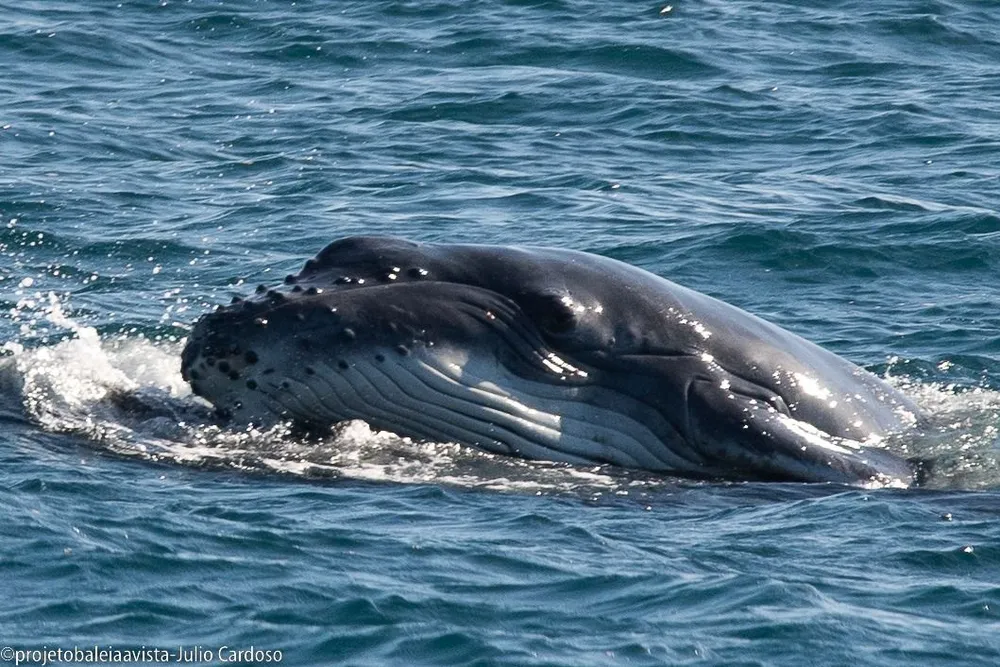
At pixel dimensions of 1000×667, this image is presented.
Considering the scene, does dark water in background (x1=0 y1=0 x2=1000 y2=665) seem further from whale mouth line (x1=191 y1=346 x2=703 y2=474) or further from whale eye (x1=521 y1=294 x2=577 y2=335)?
whale eye (x1=521 y1=294 x2=577 y2=335)

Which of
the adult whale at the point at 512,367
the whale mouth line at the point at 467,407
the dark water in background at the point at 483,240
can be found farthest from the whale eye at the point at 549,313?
the dark water in background at the point at 483,240

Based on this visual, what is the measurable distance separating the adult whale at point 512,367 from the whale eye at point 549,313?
10mm

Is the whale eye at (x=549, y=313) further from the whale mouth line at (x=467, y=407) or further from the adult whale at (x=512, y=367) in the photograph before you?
the whale mouth line at (x=467, y=407)

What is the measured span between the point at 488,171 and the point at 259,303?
43.1 ft

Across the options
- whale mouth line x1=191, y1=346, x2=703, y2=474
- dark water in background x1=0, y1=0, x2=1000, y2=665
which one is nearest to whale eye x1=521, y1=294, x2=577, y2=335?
whale mouth line x1=191, y1=346, x2=703, y2=474

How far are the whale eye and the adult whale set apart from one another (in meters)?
0.01

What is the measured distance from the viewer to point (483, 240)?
2325 cm

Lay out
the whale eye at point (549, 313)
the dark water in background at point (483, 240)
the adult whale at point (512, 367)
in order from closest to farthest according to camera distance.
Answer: the dark water in background at point (483, 240) → the adult whale at point (512, 367) → the whale eye at point (549, 313)

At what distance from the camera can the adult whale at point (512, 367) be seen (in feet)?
46.2

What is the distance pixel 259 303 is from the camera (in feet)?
46.4

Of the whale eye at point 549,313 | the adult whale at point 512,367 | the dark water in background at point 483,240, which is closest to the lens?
the dark water in background at point 483,240

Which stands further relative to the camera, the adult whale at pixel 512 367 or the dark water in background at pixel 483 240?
the adult whale at pixel 512 367

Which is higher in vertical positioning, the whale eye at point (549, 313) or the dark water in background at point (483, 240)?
the whale eye at point (549, 313)

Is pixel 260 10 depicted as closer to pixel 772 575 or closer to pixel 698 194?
pixel 698 194
